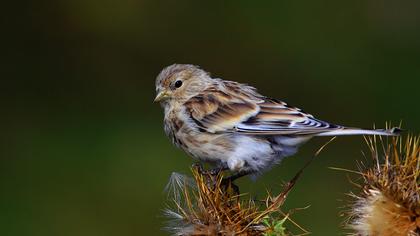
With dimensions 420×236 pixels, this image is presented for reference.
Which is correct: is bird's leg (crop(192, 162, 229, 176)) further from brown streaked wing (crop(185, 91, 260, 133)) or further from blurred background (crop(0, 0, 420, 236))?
blurred background (crop(0, 0, 420, 236))

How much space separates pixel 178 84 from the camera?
17.3 feet

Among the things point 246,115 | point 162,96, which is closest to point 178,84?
point 162,96

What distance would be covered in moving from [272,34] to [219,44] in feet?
1.99

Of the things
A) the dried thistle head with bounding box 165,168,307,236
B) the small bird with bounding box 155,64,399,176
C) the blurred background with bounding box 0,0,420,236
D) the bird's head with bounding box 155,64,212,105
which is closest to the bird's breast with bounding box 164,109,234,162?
the small bird with bounding box 155,64,399,176

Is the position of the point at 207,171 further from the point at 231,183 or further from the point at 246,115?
the point at 246,115

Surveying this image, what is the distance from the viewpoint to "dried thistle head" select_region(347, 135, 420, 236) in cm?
345

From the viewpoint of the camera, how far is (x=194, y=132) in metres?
4.80

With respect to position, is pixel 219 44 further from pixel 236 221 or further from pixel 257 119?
pixel 236 221

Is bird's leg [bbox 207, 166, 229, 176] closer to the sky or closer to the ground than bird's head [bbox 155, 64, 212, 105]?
closer to the ground

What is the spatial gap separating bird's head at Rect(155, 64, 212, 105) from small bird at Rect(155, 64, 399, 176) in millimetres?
24

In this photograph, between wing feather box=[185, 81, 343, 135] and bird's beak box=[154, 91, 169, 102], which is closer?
wing feather box=[185, 81, 343, 135]

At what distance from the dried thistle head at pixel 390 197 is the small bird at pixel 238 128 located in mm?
718

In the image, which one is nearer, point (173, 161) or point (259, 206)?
point (259, 206)

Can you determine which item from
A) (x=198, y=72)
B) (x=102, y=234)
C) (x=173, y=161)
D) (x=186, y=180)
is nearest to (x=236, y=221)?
(x=186, y=180)
